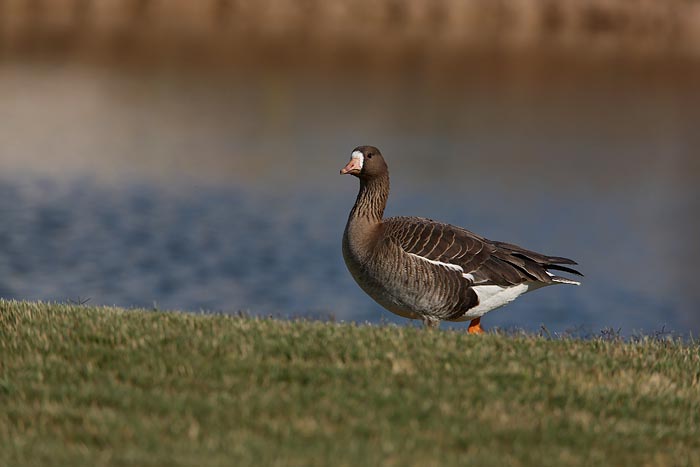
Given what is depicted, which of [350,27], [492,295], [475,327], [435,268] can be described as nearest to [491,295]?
[492,295]

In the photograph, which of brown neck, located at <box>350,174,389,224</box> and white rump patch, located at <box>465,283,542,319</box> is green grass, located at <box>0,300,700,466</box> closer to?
white rump patch, located at <box>465,283,542,319</box>

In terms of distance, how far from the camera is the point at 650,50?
219ft

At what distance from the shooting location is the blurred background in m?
27.3

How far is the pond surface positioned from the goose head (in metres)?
5.84

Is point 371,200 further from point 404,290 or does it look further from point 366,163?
point 404,290

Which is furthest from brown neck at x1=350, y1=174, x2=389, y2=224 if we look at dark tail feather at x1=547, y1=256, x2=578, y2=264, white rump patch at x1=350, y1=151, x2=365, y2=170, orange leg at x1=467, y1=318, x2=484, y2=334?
dark tail feather at x1=547, y1=256, x2=578, y2=264

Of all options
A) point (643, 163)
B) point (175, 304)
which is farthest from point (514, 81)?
point (175, 304)

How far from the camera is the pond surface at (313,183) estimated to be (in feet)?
86.9

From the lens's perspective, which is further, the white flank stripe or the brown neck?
the brown neck

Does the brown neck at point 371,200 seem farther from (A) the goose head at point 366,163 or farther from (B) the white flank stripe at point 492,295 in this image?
(B) the white flank stripe at point 492,295

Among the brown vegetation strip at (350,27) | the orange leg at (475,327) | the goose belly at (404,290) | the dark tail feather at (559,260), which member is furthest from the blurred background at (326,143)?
the dark tail feather at (559,260)

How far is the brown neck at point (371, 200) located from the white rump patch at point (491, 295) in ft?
5.13

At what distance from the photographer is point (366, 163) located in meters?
13.1

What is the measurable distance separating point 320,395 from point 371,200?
5472mm
